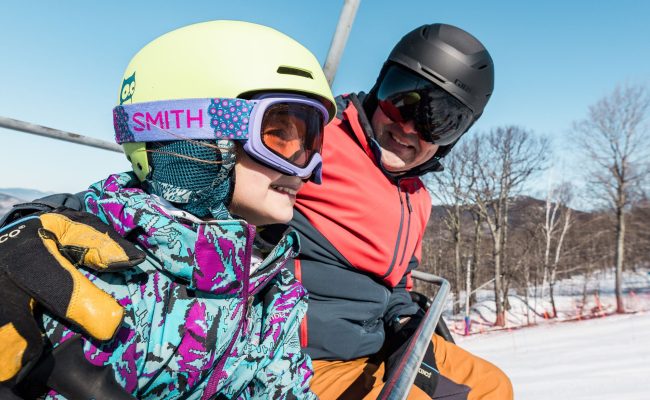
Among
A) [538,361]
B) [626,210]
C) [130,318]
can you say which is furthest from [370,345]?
[626,210]

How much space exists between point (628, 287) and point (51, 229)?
40482mm

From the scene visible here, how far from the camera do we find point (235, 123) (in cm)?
105

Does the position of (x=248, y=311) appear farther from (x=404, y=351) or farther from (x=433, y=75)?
(x=433, y=75)

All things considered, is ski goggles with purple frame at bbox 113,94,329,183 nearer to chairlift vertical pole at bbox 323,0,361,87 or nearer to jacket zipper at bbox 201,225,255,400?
jacket zipper at bbox 201,225,255,400

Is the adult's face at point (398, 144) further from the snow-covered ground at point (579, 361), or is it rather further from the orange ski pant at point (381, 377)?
the snow-covered ground at point (579, 361)

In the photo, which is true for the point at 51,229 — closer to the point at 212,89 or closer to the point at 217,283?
the point at 217,283

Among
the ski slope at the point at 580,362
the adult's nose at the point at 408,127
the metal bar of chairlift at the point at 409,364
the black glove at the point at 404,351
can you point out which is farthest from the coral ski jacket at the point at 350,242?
the ski slope at the point at 580,362

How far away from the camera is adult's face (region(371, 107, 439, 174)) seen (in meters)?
1.93

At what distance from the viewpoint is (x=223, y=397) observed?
1.14 m

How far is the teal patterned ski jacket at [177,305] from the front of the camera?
0.87 metres

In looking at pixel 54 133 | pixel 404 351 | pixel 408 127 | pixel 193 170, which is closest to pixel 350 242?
pixel 404 351

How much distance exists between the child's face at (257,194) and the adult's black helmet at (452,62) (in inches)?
42.1

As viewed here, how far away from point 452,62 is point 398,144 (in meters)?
0.44

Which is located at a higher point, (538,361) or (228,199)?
(228,199)
